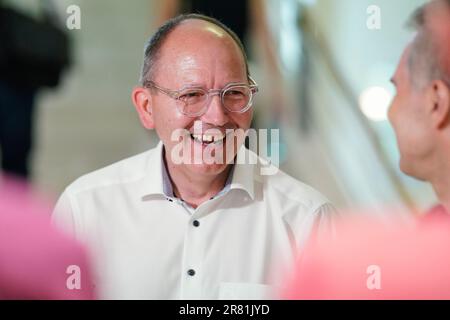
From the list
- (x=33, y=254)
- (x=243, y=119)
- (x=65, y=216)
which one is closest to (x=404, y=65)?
(x=243, y=119)

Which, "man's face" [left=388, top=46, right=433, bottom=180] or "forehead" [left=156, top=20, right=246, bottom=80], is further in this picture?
"man's face" [left=388, top=46, right=433, bottom=180]

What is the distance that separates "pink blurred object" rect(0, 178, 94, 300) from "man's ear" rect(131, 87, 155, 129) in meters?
0.35

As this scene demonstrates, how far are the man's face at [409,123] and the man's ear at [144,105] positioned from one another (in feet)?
2.09

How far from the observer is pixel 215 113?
1.53 meters

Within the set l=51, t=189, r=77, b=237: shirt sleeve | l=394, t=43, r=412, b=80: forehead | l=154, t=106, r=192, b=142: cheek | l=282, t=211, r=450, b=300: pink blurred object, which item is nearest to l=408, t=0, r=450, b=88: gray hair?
l=394, t=43, r=412, b=80: forehead

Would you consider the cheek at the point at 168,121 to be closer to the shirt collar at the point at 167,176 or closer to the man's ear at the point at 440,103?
the shirt collar at the point at 167,176

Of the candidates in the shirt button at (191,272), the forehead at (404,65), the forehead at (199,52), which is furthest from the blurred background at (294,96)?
the shirt button at (191,272)

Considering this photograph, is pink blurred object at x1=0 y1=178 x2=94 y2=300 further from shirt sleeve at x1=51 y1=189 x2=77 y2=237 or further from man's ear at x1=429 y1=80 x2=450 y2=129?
man's ear at x1=429 y1=80 x2=450 y2=129

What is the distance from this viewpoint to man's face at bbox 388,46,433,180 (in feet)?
5.44

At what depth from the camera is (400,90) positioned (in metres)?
1.66

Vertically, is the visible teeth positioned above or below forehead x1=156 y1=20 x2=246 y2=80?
below
